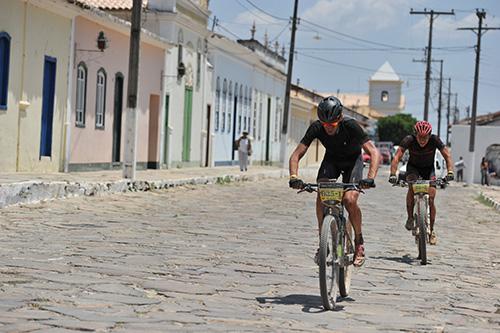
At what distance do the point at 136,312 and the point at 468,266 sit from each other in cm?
553

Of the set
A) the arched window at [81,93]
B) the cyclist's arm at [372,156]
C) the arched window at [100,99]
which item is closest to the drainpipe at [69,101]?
the arched window at [81,93]

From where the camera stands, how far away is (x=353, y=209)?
8.70 meters

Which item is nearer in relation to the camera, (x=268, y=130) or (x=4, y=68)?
(x=4, y=68)

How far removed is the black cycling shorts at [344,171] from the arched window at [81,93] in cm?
1832

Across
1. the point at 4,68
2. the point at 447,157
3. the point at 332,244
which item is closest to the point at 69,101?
the point at 4,68

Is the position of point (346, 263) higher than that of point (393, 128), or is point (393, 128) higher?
point (393, 128)

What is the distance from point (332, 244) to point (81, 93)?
64.4 ft

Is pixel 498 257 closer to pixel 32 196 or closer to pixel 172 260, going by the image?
pixel 172 260

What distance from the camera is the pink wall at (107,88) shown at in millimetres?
26516

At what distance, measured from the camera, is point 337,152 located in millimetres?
8828

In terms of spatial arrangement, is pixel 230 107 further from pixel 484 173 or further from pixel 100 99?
pixel 100 99

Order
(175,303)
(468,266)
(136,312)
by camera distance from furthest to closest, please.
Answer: (468,266) → (175,303) → (136,312)

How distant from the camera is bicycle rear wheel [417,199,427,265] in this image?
11.7 meters

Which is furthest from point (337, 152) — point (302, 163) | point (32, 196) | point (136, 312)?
point (302, 163)
